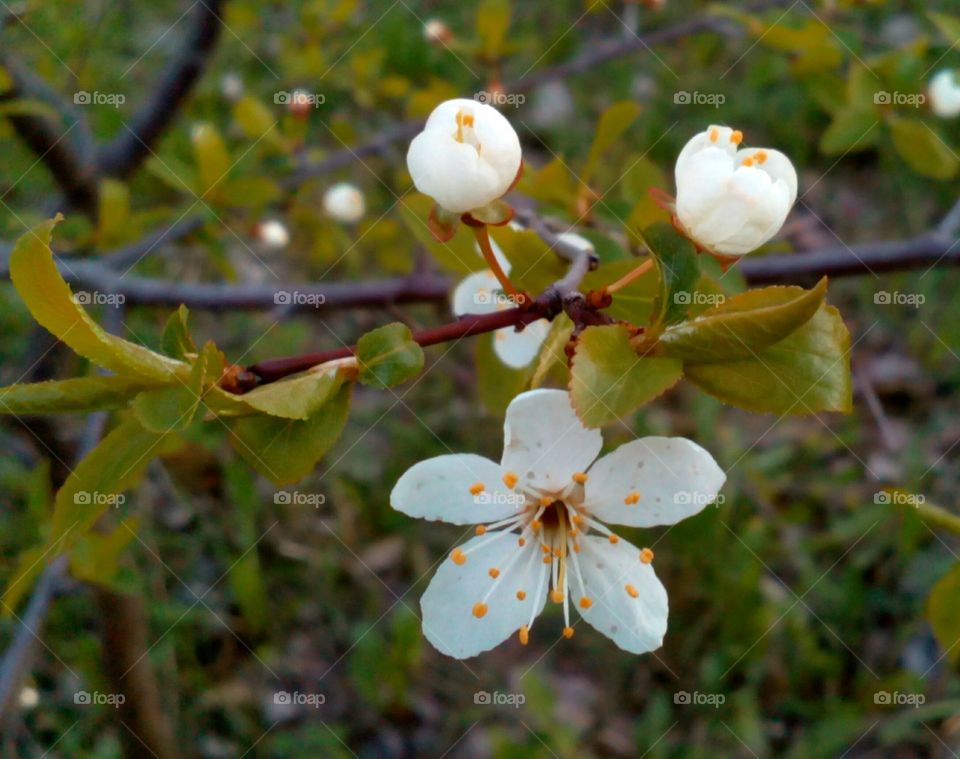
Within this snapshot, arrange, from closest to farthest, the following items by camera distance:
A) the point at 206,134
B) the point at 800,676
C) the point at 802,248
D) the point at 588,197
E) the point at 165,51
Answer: the point at 588,197, the point at 206,134, the point at 800,676, the point at 802,248, the point at 165,51

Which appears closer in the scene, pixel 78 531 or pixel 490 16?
pixel 78 531

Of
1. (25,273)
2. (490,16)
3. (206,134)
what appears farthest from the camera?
(490,16)

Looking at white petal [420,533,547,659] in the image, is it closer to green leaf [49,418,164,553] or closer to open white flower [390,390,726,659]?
open white flower [390,390,726,659]

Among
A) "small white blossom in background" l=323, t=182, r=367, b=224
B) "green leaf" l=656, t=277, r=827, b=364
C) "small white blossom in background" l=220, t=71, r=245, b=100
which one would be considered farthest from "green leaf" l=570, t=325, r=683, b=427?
"small white blossom in background" l=220, t=71, r=245, b=100

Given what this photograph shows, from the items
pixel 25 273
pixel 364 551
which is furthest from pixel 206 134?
pixel 364 551

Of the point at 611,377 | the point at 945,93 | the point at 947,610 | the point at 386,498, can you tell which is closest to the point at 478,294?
the point at 611,377

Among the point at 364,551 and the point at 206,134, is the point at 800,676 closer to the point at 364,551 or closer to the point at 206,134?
the point at 364,551

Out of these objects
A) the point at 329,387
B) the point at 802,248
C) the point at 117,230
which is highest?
the point at 329,387
